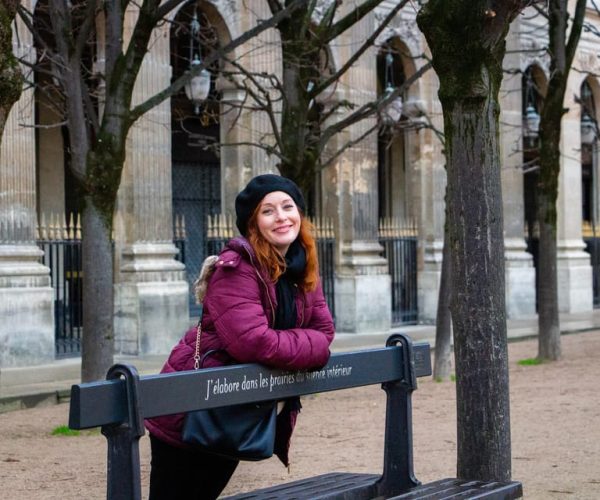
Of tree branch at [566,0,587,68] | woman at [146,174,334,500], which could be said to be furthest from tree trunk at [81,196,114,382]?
tree branch at [566,0,587,68]

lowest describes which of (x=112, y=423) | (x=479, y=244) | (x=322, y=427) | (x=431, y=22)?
(x=322, y=427)

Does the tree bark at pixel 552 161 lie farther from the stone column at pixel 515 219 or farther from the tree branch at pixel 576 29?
the stone column at pixel 515 219

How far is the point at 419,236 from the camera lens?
81.4 ft

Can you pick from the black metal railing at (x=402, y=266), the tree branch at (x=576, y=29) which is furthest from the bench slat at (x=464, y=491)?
the black metal railing at (x=402, y=266)

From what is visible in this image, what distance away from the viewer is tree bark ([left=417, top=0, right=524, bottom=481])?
613cm

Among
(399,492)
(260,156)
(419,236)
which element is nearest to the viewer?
(399,492)

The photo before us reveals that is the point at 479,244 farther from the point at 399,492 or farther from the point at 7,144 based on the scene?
the point at 7,144

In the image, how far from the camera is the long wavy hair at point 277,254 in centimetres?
468

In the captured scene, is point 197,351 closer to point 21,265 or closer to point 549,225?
point 549,225

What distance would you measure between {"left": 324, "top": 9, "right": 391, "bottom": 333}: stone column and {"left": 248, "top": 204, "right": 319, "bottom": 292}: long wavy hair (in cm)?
1712

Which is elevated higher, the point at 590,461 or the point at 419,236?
the point at 419,236

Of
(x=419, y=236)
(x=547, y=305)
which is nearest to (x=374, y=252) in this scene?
(x=419, y=236)

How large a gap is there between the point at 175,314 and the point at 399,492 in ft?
42.6

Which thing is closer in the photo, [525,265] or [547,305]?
[547,305]
